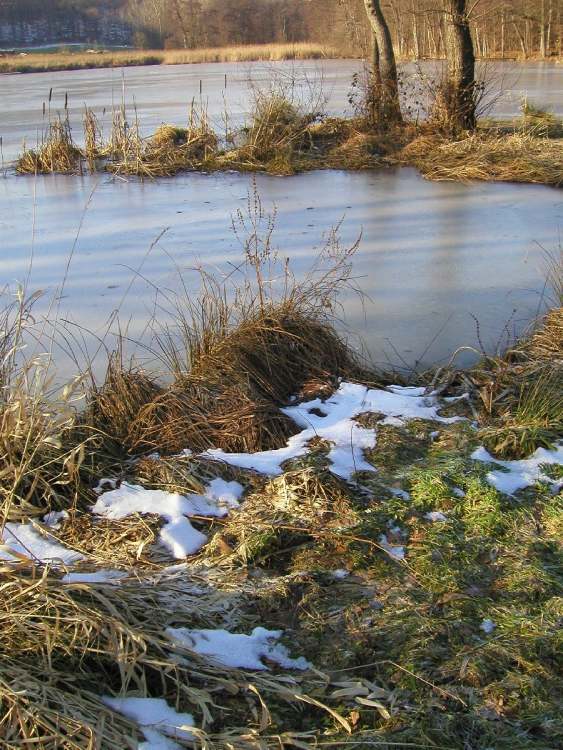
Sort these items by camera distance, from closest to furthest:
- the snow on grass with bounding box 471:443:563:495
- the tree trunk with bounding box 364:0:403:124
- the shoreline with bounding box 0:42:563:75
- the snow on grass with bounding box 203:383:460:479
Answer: the snow on grass with bounding box 471:443:563:495 < the snow on grass with bounding box 203:383:460:479 < the tree trunk with bounding box 364:0:403:124 < the shoreline with bounding box 0:42:563:75

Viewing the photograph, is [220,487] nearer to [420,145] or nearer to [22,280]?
[22,280]

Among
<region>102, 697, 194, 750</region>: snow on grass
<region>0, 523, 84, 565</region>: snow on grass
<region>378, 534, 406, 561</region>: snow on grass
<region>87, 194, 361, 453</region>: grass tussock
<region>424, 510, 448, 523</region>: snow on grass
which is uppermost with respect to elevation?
<region>87, 194, 361, 453</region>: grass tussock

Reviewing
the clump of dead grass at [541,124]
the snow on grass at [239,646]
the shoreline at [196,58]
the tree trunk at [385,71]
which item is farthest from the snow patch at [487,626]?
the shoreline at [196,58]

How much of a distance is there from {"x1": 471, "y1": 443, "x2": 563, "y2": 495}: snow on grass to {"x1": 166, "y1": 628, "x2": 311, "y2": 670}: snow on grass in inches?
36.0

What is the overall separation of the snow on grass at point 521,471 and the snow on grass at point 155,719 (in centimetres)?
121

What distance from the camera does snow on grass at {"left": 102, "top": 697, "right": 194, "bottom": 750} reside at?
1546 millimetres

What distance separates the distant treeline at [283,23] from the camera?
656 inches

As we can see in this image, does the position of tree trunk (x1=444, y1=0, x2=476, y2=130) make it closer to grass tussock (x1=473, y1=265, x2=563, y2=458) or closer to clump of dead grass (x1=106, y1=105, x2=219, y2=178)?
clump of dead grass (x1=106, y1=105, x2=219, y2=178)

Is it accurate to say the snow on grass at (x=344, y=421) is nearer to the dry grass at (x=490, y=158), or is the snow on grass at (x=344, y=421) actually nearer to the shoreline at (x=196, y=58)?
the dry grass at (x=490, y=158)

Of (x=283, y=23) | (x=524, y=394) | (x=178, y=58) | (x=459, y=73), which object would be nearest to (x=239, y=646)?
(x=524, y=394)

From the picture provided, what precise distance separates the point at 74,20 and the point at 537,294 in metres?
50.2

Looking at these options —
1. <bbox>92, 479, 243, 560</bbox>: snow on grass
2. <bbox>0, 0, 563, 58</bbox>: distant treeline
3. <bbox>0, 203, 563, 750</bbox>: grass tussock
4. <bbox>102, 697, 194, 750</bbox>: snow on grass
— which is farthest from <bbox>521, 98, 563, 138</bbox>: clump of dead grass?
<bbox>102, 697, 194, 750</bbox>: snow on grass

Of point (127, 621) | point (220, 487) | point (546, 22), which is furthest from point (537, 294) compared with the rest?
point (546, 22)

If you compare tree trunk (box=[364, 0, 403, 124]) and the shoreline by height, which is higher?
the shoreline
